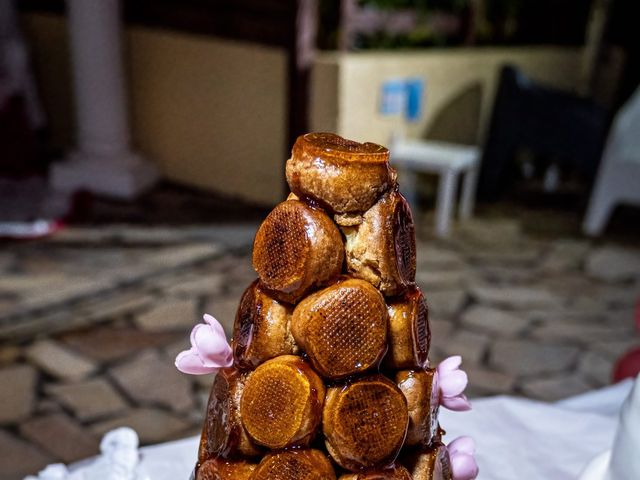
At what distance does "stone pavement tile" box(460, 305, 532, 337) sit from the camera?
438cm

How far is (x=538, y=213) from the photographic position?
22.7 feet

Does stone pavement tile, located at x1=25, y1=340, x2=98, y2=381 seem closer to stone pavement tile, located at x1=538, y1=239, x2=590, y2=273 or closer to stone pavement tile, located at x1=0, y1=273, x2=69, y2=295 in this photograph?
stone pavement tile, located at x1=0, y1=273, x2=69, y2=295

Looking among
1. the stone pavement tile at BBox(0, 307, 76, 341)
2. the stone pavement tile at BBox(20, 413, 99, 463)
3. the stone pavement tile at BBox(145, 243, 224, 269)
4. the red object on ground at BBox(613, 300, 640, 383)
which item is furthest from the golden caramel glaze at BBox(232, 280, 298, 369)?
the stone pavement tile at BBox(145, 243, 224, 269)

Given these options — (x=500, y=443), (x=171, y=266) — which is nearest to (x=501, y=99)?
(x=171, y=266)

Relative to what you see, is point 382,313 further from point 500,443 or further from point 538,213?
point 538,213

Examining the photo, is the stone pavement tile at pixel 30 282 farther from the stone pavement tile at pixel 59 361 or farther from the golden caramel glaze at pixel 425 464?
the golden caramel glaze at pixel 425 464

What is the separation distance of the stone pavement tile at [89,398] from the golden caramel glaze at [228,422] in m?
2.50

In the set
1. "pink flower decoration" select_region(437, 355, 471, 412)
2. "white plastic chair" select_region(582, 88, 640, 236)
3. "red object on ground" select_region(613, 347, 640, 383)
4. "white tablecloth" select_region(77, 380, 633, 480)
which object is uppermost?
"pink flower decoration" select_region(437, 355, 471, 412)

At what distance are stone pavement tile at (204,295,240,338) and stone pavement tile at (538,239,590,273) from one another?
2575 millimetres

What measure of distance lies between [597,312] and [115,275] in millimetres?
3404

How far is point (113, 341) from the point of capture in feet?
13.0

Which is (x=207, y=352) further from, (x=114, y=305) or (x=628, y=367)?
(x=114, y=305)

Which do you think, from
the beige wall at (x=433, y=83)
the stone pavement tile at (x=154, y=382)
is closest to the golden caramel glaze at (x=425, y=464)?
the stone pavement tile at (x=154, y=382)

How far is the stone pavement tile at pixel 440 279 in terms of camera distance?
16.3ft
